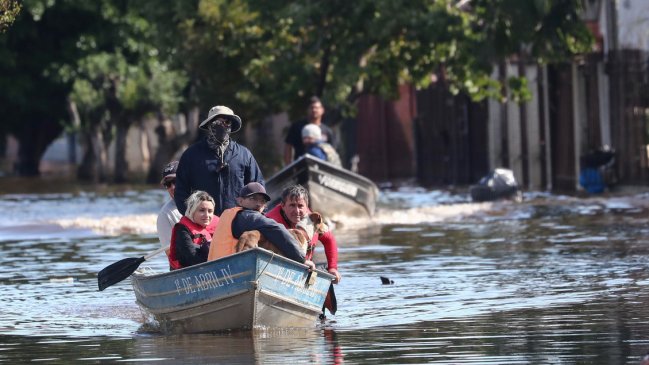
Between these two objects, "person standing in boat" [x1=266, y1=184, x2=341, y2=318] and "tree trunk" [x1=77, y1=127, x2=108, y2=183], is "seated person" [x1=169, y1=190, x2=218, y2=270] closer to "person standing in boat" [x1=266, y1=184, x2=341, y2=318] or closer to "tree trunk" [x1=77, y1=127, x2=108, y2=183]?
"person standing in boat" [x1=266, y1=184, x2=341, y2=318]

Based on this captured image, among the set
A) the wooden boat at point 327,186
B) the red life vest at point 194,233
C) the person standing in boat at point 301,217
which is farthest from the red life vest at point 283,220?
the wooden boat at point 327,186

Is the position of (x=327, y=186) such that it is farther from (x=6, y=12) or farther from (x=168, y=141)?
(x=168, y=141)

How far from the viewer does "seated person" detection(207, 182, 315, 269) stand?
1327 centimetres

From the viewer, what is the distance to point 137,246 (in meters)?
24.0

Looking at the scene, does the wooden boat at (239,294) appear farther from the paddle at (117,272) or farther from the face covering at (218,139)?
the face covering at (218,139)

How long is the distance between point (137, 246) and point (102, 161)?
3089 cm

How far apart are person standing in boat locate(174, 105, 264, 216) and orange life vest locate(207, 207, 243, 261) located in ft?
4.31

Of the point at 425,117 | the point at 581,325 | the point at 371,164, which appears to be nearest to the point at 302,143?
the point at 581,325

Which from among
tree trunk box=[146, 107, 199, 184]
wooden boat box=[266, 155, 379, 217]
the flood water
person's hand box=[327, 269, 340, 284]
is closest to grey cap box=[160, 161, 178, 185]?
the flood water

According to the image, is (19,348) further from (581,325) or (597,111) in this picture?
(597,111)

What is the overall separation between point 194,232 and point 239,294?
799mm

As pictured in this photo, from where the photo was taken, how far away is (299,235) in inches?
546

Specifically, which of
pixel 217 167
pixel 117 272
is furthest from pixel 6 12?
pixel 117 272

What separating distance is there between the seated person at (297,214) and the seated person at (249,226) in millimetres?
579
